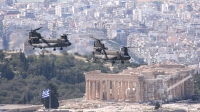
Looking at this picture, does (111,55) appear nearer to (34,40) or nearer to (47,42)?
(47,42)

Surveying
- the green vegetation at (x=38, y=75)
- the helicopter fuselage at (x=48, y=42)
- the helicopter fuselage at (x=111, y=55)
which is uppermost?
the helicopter fuselage at (x=48, y=42)

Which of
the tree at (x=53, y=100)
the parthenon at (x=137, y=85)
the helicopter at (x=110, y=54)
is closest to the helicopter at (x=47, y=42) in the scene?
the helicopter at (x=110, y=54)

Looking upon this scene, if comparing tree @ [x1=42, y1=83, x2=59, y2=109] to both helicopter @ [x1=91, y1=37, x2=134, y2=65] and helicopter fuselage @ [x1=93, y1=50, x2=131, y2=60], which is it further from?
helicopter fuselage @ [x1=93, y1=50, x2=131, y2=60]

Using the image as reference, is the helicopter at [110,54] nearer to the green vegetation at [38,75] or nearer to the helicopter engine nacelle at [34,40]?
the helicopter engine nacelle at [34,40]

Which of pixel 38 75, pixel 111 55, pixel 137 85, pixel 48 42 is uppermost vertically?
pixel 48 42

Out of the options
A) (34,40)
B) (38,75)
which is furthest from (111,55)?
(38,75)

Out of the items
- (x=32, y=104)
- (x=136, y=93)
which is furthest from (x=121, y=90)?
(x=32, y=104)

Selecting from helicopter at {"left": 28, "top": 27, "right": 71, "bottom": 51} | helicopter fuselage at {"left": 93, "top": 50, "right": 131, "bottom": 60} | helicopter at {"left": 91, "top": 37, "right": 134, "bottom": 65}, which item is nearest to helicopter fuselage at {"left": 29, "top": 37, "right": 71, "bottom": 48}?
helicopter at {"left": 28, "top": 27, "right": 71, "bottom": 51}
